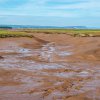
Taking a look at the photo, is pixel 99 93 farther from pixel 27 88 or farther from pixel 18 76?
pixel 18 76

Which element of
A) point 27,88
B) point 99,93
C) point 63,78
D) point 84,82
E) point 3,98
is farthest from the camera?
point 63,78

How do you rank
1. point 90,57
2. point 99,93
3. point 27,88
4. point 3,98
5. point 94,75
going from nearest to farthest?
point 3,98
point 99,93
point 27,88
point 94,75
point 90,57

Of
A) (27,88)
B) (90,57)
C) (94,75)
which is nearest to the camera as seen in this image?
(27,88)

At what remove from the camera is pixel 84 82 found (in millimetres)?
13523

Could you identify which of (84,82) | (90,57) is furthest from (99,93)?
(90,57)

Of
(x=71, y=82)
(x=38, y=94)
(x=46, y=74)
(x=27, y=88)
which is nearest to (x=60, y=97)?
(x=38, y=94)

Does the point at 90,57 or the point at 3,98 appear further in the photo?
the point at 90,57

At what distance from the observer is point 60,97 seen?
34.7ft

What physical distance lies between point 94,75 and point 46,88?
4.24 meters

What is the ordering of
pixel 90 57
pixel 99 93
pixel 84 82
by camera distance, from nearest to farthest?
pixel 99 93 < pixel 84 82 < pixel 90 57

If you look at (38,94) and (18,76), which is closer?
(38,94)

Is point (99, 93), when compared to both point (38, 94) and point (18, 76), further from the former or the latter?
point (18, 76)

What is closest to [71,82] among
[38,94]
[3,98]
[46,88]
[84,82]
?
[84,82]

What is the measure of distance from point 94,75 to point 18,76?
371 cm
